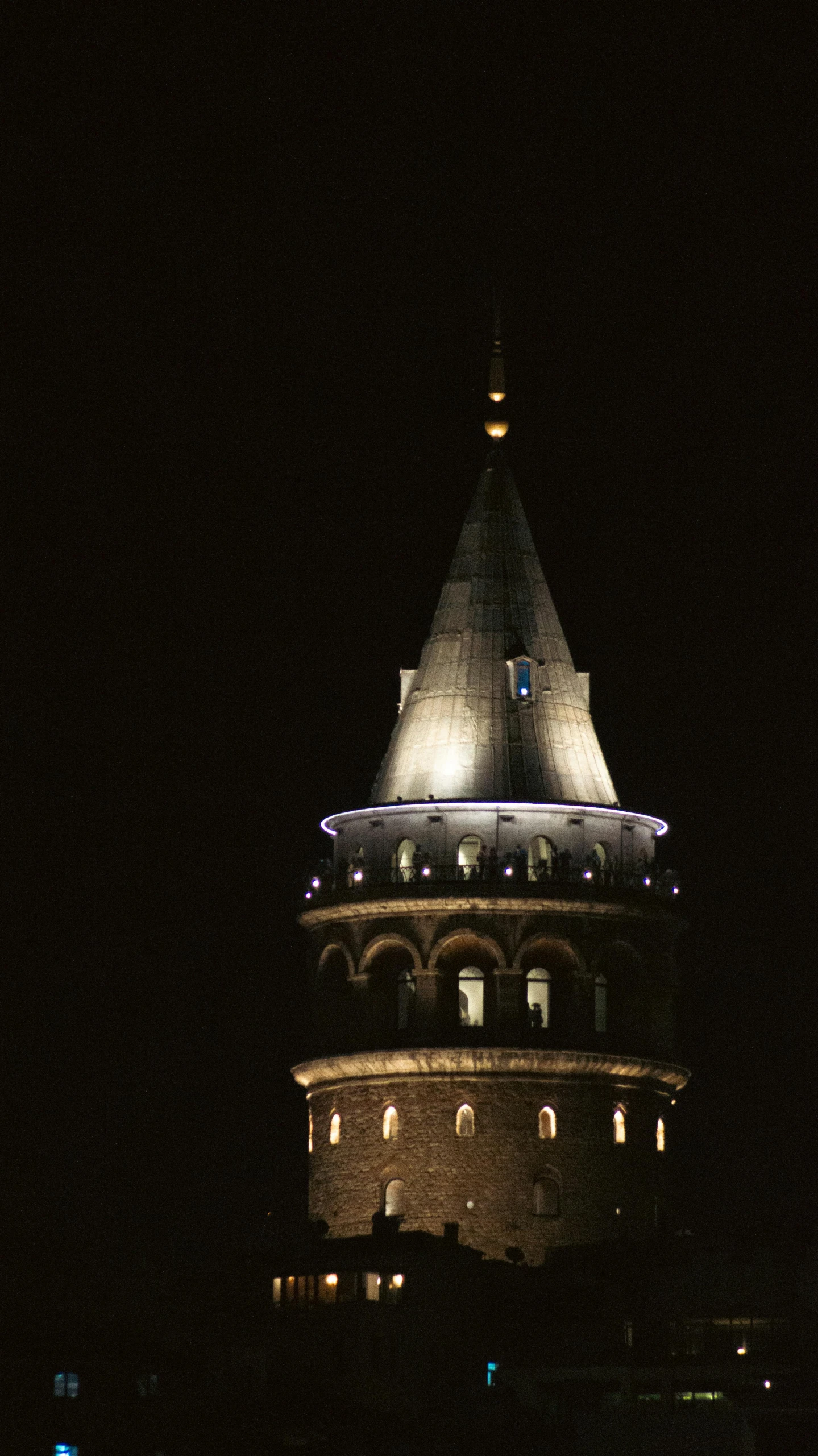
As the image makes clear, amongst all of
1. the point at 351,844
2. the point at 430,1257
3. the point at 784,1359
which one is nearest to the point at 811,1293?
the point at 784,1359

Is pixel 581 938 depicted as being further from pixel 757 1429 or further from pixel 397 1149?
pixel 757 1429

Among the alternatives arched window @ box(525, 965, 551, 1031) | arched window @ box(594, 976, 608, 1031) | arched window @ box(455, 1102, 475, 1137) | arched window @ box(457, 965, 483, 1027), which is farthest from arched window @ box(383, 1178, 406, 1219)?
arched window @ box(594, 976, 608, 1031)

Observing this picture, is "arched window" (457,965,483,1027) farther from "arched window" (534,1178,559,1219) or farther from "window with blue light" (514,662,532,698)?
"window with blue light" (514,662,532,698)

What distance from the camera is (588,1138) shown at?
4149 inches

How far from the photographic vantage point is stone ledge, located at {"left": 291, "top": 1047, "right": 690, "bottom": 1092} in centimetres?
10462

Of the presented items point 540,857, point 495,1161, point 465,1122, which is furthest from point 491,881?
point 495,1161

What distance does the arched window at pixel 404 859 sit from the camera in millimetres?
106438

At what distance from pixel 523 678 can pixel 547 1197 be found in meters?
12.1

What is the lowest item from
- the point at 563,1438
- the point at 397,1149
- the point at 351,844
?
the point at 563,1438

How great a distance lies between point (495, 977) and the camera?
106 metres

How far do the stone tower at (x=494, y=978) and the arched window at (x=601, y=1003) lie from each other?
4cm

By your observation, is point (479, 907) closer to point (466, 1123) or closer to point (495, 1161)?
point (466, 1123)

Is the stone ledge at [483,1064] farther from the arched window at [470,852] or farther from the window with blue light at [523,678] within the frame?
the window with blue light at [523,678]

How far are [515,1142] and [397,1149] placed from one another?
2.68 meters
